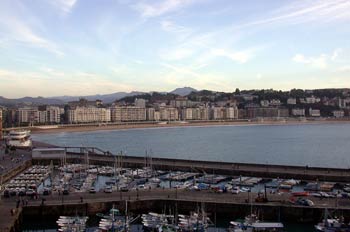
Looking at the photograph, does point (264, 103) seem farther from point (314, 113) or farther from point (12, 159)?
point (12, 159)

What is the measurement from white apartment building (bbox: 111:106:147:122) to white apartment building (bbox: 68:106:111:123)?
2071 millimetres

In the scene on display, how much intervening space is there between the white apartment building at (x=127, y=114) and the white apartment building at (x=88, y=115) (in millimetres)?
2071

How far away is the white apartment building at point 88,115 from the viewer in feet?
412

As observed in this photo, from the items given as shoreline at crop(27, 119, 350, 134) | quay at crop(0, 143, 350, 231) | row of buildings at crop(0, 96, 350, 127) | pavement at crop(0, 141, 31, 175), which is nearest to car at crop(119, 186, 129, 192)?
quay at crop(0, 143, 350, 231)

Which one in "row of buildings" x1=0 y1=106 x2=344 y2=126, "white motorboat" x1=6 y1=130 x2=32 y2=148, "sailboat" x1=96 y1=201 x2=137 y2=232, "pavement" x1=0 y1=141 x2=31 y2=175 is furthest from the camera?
"row of buildings" x1=0 y1=106 x2=344 y2=126

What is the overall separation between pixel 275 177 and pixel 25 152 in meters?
22.9

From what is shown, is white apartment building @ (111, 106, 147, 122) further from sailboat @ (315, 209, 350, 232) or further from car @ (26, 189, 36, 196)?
sailboat @ (315, 209, 350, 232)

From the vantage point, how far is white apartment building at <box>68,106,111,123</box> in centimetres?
12556

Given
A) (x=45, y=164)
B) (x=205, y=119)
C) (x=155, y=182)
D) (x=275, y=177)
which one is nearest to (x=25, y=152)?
(x=45, y=164)

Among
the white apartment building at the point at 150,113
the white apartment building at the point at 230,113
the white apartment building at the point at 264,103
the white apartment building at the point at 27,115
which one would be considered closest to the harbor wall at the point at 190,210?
the white apartment building at the point at 27,115

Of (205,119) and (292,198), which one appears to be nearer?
(292,198)

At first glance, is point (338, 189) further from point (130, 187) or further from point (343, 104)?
point (343, 104)

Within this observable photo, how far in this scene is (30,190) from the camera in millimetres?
23406

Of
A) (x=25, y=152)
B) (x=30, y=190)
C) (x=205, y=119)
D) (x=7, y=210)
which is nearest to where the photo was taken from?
(x=7, y=210)
